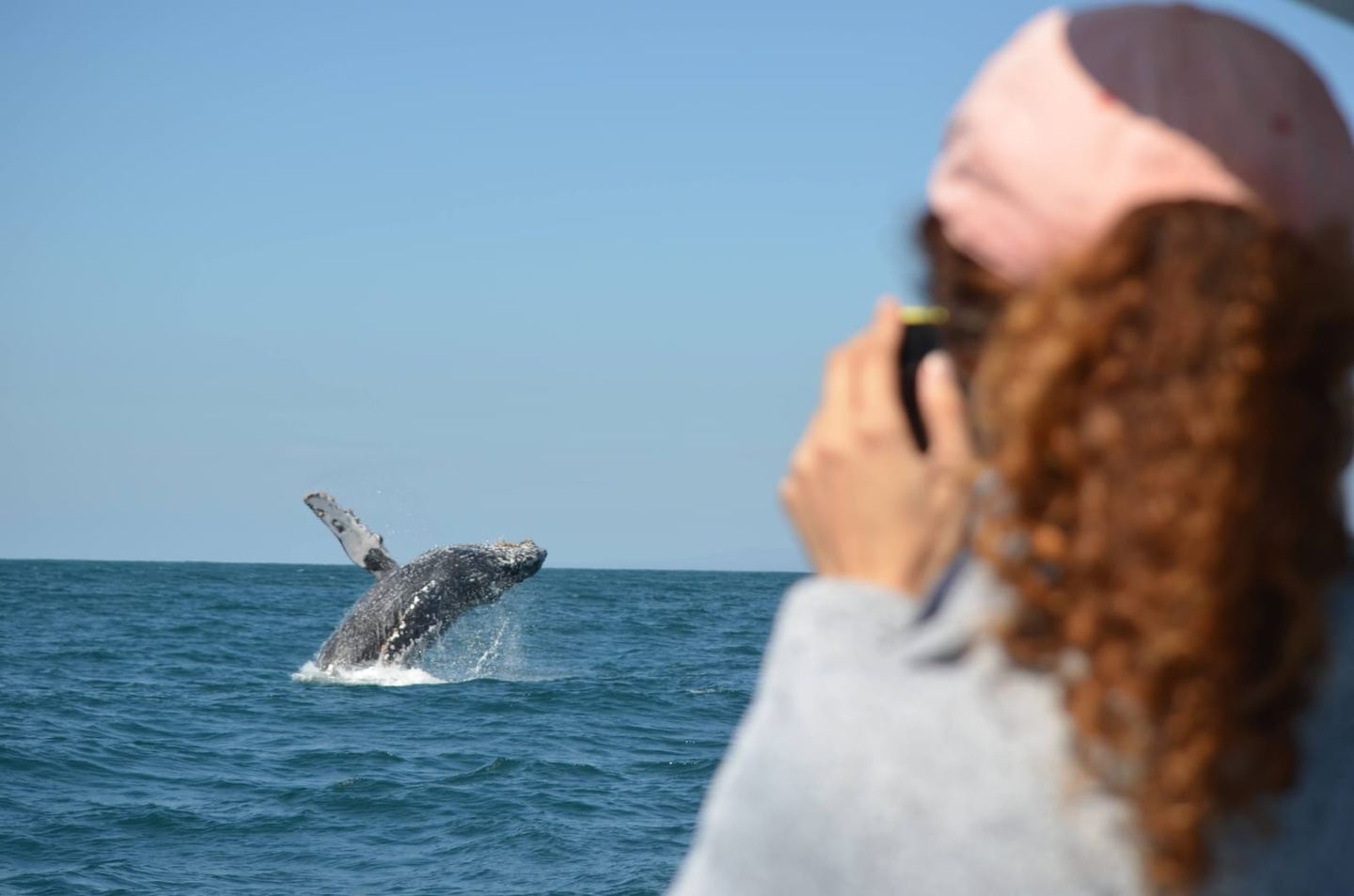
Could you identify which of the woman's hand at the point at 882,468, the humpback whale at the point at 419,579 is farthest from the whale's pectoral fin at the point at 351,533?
the woman's hand at the point at 882,468

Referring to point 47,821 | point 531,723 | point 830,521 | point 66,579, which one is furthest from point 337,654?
point 66,579

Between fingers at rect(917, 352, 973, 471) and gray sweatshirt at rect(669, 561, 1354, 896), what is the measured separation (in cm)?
13

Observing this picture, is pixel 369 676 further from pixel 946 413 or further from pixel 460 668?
pixel 946 413

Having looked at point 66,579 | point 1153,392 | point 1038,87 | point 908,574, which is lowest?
Answer: point 66,579

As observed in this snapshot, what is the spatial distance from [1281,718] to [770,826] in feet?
1.16

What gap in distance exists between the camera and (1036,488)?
1001 mm

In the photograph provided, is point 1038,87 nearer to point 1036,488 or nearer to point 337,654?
point 1036,488

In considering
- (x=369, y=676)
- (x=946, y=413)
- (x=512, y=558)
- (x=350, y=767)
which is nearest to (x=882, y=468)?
(x=946, y=413)

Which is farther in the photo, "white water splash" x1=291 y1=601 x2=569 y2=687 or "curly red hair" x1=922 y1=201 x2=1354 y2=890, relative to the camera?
"white water splash" x1=291 y1=601 x2=569 y2=687

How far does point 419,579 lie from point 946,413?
1822 cm

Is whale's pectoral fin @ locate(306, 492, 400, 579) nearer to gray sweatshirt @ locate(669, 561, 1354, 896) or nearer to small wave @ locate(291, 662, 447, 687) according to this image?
small wave @ locate(291, 662, 447, 687)

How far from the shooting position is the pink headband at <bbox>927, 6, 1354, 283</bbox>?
1055 mm

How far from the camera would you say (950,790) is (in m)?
1.03

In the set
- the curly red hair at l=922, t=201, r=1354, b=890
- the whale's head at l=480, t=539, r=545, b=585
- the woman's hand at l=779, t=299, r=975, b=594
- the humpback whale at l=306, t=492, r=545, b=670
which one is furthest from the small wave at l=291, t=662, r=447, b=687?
the curly red hair at l=922, t=201, r=1354, b=890
